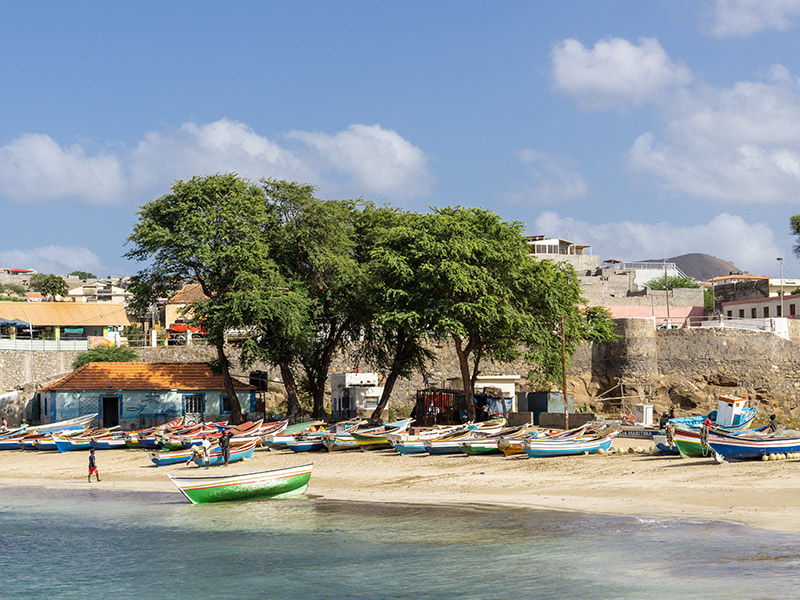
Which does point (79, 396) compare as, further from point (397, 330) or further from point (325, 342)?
point (397, 330)

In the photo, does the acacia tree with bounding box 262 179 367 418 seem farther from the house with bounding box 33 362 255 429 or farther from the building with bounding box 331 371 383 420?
the house with bounding box 33 362 255 429

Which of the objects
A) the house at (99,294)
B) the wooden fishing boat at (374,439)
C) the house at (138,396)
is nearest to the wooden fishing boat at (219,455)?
the wooden fishing boat at (374,439)

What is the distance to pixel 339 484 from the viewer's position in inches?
1174

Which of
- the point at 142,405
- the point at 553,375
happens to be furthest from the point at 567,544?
the point at 142,405

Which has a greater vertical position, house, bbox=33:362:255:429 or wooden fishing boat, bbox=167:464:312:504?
house, bbox=33:362:255:429

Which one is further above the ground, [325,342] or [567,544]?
[325,342]

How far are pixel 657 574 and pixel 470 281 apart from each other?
77.0ft

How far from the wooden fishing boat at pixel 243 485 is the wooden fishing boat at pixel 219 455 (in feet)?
17.9

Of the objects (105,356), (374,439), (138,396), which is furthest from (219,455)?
(105,356)

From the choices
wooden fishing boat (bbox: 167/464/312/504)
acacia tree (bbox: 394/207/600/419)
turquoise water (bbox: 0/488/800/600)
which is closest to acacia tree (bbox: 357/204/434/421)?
acacia tree (bbox: 394/207/600/419)

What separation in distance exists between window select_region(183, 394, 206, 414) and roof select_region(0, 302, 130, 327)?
52.1 ft

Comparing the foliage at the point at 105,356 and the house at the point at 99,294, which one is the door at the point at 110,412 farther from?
the house at the point at 99,294

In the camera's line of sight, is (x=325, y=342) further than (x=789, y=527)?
Yes

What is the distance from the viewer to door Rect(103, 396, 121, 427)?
46.3 metres
